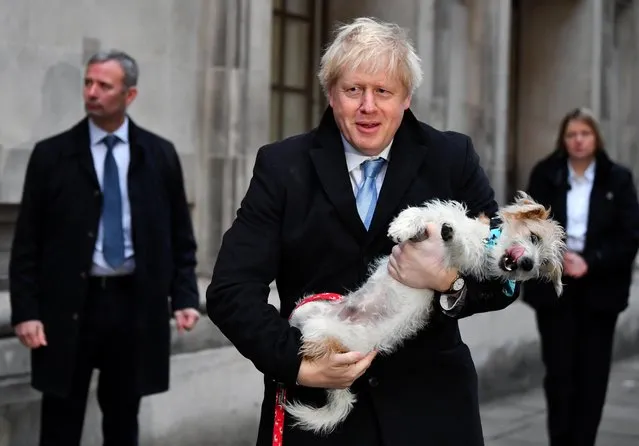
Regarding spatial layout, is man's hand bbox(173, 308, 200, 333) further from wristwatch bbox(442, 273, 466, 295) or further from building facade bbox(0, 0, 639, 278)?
wristwatch bbox(442, 273, 466, 295)

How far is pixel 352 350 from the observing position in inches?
104

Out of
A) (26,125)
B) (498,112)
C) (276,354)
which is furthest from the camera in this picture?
(498,112)

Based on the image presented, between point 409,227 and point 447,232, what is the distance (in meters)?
0.10

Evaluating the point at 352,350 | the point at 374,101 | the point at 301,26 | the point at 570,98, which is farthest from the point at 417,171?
the point at 570,98

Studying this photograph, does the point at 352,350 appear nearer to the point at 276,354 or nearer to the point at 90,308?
the point at 276,354

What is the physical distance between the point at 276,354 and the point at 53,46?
3.60 m

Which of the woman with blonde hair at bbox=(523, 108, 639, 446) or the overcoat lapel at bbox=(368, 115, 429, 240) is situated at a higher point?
the overcoat lapel at bbox=(368, 115, 429, 240)

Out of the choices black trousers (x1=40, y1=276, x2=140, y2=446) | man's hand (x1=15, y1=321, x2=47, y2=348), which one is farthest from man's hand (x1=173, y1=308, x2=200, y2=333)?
man's hand (x1=15, y1=321, x2=47, y2=348)

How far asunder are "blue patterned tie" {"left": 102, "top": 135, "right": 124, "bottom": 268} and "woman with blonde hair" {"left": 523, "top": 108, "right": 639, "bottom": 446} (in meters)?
2.34

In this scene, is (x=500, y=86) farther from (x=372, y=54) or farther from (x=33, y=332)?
(x=372, y=54)

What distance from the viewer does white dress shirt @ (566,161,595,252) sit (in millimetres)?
6320

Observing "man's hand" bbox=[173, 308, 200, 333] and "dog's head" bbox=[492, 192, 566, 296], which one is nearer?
"dog's head" bbox=[492, 192, 566, 296]

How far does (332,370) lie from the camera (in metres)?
2.60

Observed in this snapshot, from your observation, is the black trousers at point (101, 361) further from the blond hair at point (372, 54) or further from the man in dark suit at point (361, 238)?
the blond hair at point (372, 54)
